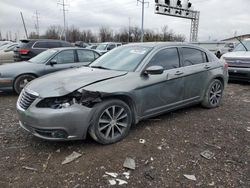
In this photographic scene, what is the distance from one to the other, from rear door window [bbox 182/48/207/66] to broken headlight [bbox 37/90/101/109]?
234cm

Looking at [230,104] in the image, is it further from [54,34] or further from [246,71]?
[54,34]

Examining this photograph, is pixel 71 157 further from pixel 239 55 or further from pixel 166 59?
pixel 239 55

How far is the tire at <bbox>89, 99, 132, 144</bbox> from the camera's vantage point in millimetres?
3416

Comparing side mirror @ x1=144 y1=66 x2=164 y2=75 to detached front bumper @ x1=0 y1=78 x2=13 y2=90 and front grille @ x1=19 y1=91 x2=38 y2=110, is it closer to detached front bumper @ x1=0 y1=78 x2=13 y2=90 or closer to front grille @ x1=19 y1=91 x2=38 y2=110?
front grille @ x1=19 y1=91 x2=38 y2=110

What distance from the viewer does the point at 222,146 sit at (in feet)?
12.0

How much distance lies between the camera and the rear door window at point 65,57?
23.6ft

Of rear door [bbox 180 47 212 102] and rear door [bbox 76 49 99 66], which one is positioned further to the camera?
rear door [bbox 76 49 99 66]

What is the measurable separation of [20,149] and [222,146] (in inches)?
123

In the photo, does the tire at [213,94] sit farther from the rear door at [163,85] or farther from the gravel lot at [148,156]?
the rear door at [163,85]

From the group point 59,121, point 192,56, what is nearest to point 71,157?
point 59,121

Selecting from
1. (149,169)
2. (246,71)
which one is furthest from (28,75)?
(246,71)

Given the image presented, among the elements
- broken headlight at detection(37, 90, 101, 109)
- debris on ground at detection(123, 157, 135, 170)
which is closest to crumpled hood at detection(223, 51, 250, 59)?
debris on ground at detection(123, 157, 135, 170)

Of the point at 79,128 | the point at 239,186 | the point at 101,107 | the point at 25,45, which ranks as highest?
the point at 25,45

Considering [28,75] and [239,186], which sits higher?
[28,75]
